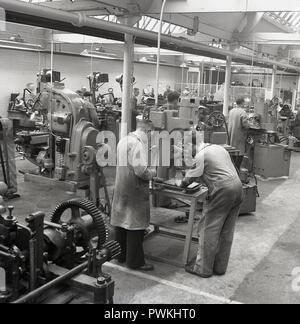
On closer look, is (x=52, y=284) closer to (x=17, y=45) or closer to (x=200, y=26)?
(x=200, y=26)

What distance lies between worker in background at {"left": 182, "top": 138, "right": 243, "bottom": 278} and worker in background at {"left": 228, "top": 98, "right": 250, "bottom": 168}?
368 centimetres

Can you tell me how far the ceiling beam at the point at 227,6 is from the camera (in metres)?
4.92

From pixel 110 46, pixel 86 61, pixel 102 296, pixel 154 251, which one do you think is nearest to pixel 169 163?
pixel 154 251

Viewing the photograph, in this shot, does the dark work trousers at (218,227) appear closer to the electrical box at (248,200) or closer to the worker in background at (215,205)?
the worker in background at (215,205)

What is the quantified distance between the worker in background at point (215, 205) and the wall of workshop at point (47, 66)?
5.16 metres

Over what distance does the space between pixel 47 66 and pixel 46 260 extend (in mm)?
8426

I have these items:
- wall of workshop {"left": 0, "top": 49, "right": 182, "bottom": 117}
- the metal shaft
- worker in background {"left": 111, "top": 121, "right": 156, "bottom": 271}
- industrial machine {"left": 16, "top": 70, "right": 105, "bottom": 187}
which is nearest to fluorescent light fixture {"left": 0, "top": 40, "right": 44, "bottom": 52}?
wall of workshop {"left": 0, "top": 49, "right": 182, "bottom": 117}

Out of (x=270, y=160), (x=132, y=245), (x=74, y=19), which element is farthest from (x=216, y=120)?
(x=132, y=245)

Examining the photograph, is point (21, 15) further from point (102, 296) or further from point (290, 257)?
point (290, 257)

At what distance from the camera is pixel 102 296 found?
2047 millimetres

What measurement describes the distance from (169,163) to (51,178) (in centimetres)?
228

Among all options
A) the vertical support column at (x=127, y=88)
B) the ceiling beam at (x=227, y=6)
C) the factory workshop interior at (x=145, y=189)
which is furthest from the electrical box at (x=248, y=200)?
the ceiling beam at (x=227, y=6)

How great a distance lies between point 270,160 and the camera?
7238 millimetres

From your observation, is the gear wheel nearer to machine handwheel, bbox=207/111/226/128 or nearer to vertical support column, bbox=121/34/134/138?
vertical support column, bbox=121/34/134/138
